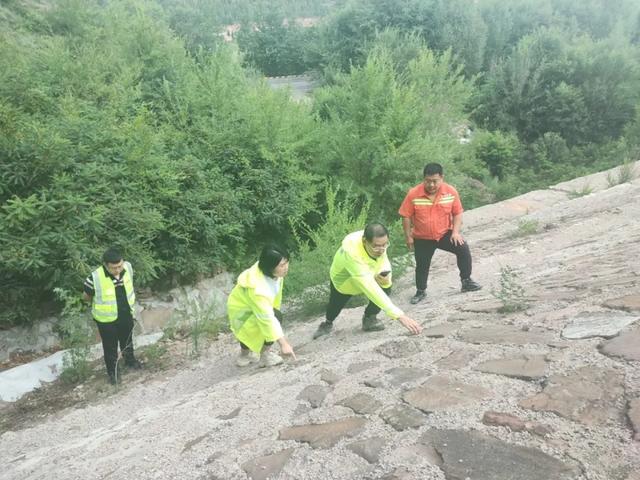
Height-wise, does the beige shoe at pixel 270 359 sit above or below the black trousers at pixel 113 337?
below

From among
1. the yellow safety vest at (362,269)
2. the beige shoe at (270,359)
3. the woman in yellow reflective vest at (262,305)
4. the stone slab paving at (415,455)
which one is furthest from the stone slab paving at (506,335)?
the beige shoe at (270,359)

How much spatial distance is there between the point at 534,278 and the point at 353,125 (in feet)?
22.6

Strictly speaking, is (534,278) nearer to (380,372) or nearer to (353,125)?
(380,372)

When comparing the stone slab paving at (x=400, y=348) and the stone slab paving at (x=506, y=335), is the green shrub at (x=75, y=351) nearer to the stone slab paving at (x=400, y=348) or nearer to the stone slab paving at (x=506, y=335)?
the stone slab paving at (x=400, y=348)

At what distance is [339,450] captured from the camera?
2518mm

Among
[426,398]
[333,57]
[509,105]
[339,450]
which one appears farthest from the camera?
[333,57]

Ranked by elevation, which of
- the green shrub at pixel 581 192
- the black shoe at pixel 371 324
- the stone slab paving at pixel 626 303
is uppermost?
the green shrub at pixel 581 192

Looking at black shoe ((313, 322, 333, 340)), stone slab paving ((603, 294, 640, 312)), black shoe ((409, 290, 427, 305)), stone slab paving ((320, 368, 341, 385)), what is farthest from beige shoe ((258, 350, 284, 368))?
stone slab paving ((603, 294, 640, 312))

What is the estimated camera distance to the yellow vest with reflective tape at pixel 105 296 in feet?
16.1

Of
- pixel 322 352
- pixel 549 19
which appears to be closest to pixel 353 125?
pixel 322 352

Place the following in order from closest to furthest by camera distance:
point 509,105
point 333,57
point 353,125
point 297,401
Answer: point 297,401
point 353,125
point 509,105
point 333,57

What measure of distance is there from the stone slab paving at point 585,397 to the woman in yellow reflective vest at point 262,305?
1857 mm

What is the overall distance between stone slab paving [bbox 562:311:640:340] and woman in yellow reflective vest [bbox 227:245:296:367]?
1.86 meters

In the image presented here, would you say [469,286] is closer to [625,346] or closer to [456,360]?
[456,360]
